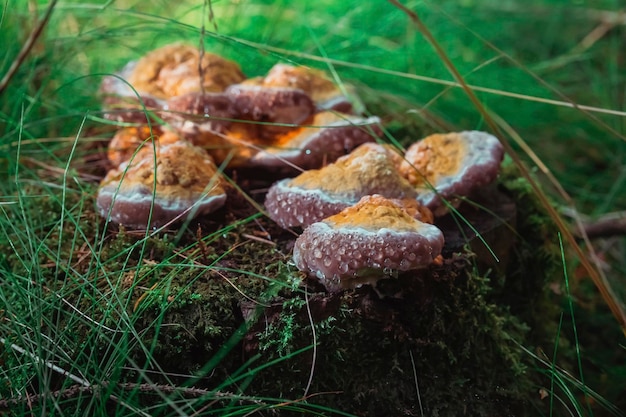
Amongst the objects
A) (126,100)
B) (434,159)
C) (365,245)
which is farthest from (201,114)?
(365,245)

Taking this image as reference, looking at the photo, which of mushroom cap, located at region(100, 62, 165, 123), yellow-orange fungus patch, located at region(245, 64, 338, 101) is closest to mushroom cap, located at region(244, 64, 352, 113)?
yellow-orange fungus patch, located at region(245, 64, 338, 101)

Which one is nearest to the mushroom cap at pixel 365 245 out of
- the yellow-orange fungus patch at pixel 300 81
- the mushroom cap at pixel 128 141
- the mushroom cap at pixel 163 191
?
the mushroom cap at pixel 163 191

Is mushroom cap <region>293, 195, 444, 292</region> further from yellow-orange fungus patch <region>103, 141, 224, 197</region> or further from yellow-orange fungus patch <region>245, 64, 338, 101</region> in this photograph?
yellow-orange fungus patch <region>245, 64, 338, 101</region>

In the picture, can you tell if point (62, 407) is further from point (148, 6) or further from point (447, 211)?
point (148, 6)

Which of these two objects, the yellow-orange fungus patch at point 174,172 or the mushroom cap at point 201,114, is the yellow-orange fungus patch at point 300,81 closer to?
the mushroom cap at point 201,114

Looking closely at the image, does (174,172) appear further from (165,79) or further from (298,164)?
(165,79)

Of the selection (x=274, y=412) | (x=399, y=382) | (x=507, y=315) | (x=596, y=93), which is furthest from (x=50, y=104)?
(x=596, y=93)

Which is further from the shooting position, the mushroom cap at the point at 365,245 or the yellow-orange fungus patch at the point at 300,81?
the yellow-orange fungus patch at the point at 300,81

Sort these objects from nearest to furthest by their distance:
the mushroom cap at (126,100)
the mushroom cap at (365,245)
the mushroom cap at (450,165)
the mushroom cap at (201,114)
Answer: the mushroom cap at (365,245) < the mushroom cap at (450,165) < the mushroom cap at (201,114) < the mushroom cap at (126,100)
